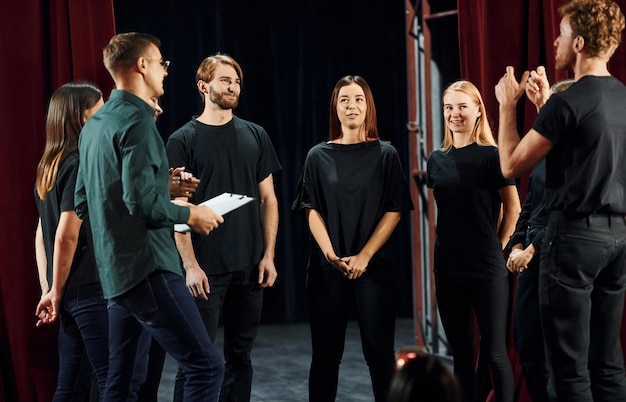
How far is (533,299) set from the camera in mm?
2908

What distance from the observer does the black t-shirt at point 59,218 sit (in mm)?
2852

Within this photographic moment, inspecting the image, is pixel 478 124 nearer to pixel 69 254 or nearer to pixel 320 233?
pixel 320 233

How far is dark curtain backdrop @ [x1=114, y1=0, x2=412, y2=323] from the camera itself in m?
6.48

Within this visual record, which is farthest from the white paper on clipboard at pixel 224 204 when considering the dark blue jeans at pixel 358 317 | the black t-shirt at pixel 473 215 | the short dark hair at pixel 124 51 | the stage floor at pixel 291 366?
the stage floor at pixel 291 366

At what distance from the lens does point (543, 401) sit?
299 cm

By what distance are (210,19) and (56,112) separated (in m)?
3.65

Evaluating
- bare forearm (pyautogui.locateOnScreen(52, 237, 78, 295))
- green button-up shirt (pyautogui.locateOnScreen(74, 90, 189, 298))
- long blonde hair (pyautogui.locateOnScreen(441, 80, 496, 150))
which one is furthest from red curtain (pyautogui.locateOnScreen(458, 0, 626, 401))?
bare forearm (pyautogui.locateOnScreen(52, 237, 78, 295))

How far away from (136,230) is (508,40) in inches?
80.2

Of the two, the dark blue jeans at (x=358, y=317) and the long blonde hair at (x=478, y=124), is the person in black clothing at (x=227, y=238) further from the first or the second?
the long blonde hair at (x=478, y=124)

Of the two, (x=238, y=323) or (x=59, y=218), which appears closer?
(x=59, y=218)

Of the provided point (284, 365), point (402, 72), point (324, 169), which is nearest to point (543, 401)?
point (324, 169)

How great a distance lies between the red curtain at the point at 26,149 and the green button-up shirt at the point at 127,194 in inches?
52.8

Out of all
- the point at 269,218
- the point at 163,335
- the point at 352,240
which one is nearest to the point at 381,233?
the point at 352,240

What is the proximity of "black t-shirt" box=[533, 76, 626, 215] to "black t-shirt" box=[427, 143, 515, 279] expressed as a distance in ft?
2.27
